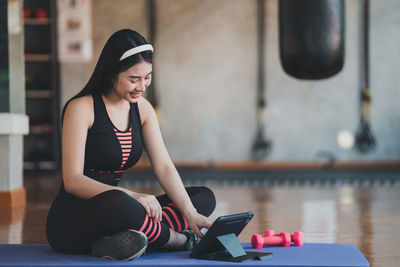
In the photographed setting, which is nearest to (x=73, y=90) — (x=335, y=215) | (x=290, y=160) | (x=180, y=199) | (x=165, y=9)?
(x=165, y=9)

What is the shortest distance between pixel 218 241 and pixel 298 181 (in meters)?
4.56

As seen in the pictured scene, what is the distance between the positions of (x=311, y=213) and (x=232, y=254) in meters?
1.92

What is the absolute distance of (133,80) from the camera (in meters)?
2.03

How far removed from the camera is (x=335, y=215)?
372cm

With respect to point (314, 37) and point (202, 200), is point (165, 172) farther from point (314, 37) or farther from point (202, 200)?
point (314, 37)

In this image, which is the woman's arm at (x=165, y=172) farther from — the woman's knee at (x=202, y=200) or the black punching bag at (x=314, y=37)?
the black punching bag at (x=314, y=37)

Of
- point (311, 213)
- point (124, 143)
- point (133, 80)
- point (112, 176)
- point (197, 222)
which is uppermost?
point (133, 80)

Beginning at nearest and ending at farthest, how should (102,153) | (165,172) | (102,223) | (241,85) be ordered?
1. (102,223)
2. (102,153)
3. (165,172)
4. (241,85)

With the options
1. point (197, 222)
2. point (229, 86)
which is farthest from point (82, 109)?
point (229, 86)

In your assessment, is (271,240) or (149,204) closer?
(149,204)

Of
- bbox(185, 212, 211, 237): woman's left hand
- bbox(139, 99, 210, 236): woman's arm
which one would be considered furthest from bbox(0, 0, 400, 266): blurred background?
bbox(185, 212, 211, 237): woman's left hand

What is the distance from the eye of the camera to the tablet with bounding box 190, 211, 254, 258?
1.98 meters

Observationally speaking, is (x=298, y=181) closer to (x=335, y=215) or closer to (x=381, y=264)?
(x=335, y=215)

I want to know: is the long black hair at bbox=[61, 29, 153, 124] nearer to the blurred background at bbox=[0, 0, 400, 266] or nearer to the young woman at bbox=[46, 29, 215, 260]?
the young woman at bbox=[46, 29, 215, 260]
